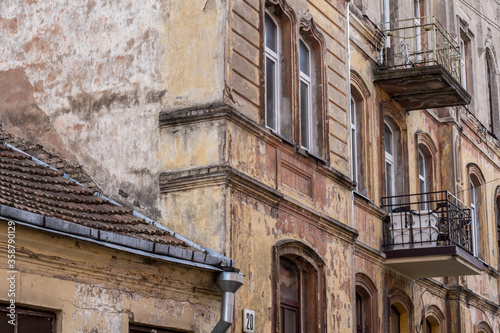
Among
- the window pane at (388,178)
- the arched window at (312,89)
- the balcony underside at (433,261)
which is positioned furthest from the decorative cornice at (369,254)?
Answer: the arched window at (312,89)

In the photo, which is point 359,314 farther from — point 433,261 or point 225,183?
point 225,183

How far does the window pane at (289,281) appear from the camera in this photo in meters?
14.9

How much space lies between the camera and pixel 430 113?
22.8 metres

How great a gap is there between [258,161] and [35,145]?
3.43 m

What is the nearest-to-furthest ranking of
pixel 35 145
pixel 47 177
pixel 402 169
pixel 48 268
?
pixel 48 268 → pixel 47 177 → pixel 35 145 → pixel 402 169

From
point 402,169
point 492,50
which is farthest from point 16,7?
point 492,50

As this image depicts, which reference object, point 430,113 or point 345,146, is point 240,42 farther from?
point 430,113

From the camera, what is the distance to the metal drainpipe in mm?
12672

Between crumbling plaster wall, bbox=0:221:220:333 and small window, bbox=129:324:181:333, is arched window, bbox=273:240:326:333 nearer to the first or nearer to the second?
crumbling plaster wall, bbox=0:221:220:333

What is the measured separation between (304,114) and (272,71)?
114 cm

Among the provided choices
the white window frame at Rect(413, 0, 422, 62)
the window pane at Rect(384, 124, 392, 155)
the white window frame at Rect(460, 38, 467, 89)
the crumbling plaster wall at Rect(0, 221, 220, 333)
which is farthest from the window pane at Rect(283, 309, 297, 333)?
the white window frame at Rect(460, 38, 467, 89)

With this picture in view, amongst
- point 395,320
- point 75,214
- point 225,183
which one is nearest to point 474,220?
point 395,320

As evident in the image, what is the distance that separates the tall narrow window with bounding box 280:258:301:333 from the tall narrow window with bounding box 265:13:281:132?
2060mm

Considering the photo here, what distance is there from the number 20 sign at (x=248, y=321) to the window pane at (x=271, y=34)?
Answer: 4258 millimetres
